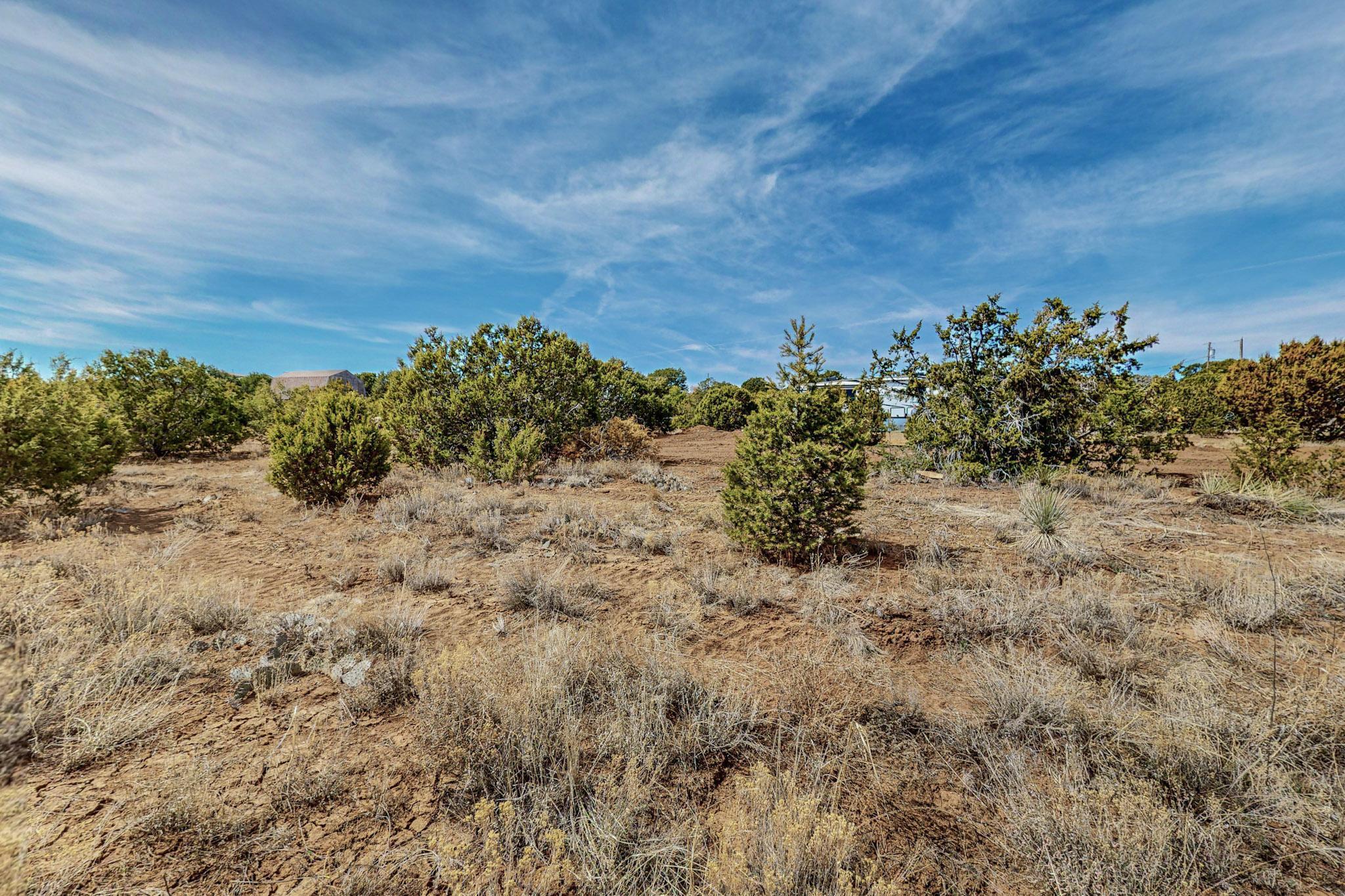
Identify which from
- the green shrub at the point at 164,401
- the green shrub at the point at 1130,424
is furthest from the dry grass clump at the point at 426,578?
the green shrub at the point at 164,401

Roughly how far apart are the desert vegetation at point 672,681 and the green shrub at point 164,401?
7.48 meters

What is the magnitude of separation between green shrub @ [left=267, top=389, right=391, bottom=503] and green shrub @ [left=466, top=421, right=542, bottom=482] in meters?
2.62

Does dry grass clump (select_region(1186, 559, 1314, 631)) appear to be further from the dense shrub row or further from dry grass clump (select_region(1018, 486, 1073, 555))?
the dense shrub row

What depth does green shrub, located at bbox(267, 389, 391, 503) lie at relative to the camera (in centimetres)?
827

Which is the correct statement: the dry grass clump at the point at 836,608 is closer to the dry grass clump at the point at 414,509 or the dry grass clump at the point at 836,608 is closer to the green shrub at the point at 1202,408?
the dry grass clump at the point at 414,509

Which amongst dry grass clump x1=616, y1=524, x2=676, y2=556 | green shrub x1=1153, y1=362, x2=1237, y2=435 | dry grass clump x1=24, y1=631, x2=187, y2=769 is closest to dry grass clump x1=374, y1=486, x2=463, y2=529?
dry grass clump x1=616, y1=524, x2=676, y2=556

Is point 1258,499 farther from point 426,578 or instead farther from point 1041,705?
point 426,578

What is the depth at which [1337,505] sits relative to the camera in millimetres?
7391

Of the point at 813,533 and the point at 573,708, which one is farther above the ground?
the point at 813,533

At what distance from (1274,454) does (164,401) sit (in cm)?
2831

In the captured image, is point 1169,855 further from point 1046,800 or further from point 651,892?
point 651,892

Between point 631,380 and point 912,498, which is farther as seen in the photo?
point 631,380

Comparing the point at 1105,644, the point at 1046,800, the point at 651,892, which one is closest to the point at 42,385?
the point at 651,892

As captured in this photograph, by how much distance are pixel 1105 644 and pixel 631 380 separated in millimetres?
22487
